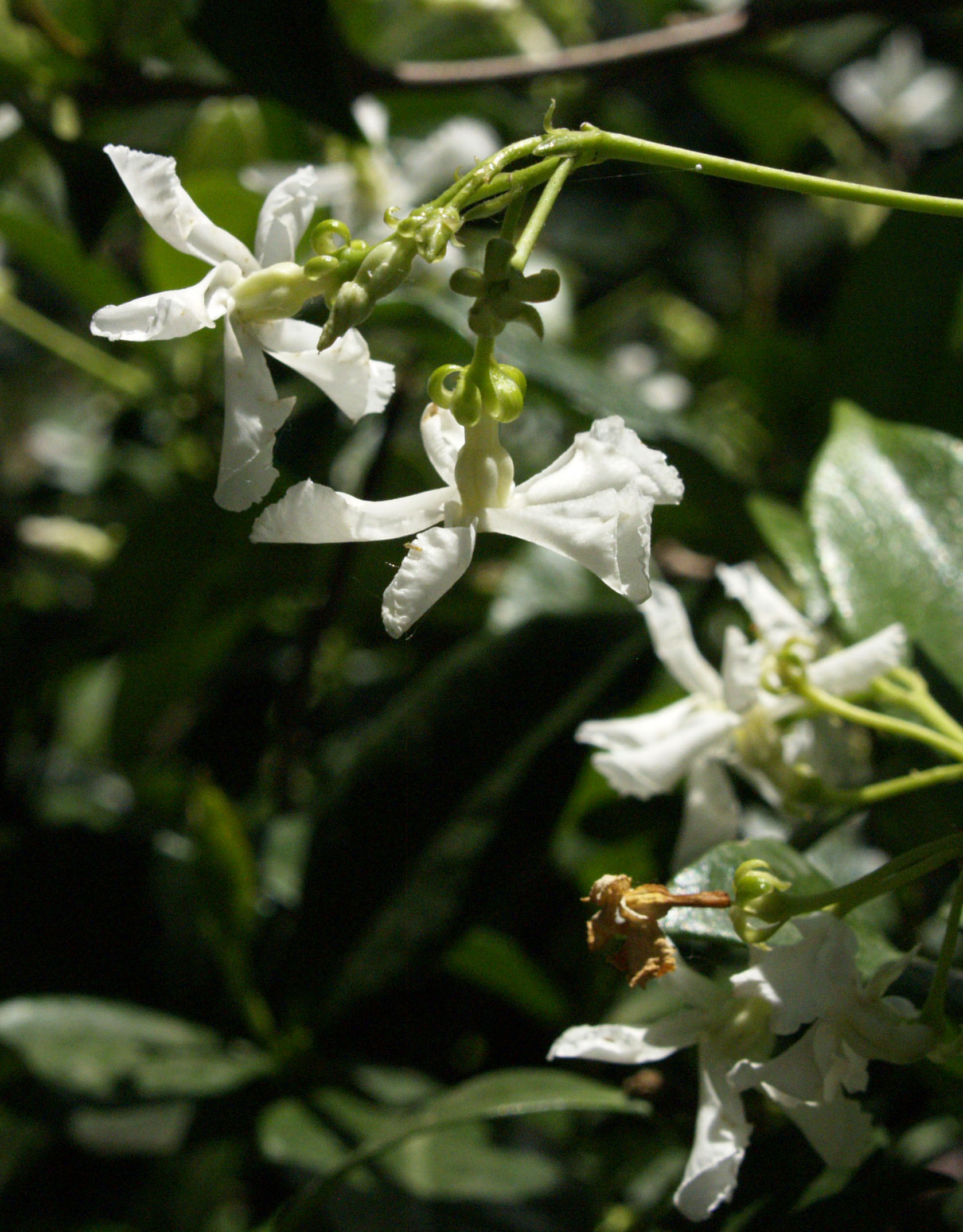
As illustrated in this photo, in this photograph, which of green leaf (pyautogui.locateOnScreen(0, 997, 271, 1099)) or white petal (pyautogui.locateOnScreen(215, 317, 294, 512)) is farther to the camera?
green leaf (pyautogui.locateOnScreen(0, 997, 271, 1099))

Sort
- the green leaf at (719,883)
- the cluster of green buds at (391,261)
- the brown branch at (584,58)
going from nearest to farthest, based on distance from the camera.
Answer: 1. the cluster of green buds at (391,261)
2. the green leaf at (719,883)
3. the brown branch at (584,58)

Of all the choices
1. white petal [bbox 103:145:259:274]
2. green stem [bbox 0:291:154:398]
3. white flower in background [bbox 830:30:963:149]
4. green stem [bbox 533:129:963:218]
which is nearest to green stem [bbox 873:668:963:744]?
green stem [bbox 533:129:963:218]

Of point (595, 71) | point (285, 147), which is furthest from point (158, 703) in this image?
point (595, 71)

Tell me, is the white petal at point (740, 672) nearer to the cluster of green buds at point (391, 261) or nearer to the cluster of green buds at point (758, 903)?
the cluster of green buds at point (758, 903)

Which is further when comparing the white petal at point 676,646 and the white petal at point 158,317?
the white petal at point 676,646

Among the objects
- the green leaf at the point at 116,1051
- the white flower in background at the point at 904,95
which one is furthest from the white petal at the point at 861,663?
the white flower in background at the point at 904,95

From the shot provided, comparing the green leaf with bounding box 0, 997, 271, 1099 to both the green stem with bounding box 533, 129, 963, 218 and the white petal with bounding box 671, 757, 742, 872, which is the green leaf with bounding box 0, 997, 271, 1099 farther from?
the green stem with bounding box 533, 129, 963, 218

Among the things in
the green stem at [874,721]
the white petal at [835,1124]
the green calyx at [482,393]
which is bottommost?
the white petal at [835,1124]

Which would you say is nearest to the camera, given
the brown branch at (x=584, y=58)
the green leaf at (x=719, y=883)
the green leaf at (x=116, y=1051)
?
the green leaf at (x=719, y=883)
